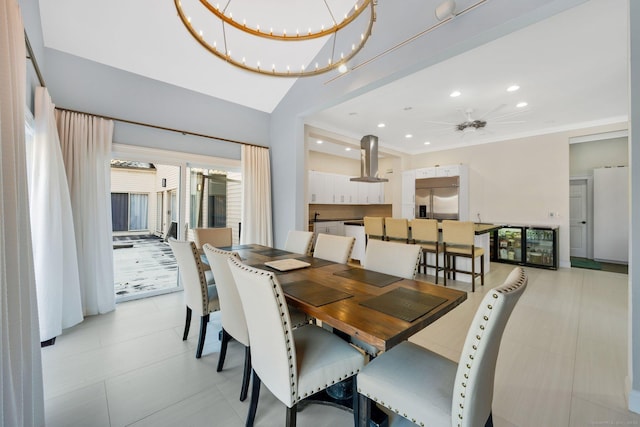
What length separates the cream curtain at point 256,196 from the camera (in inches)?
164

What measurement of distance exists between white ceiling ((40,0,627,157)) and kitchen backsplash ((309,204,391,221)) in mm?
2479

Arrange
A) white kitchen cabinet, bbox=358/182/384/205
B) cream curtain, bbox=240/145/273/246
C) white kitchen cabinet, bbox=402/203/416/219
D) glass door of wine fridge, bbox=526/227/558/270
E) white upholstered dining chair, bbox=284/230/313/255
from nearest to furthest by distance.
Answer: white upholstered dining chair, bbox=284/230/313/255 < cream curtain, bbox=240/145/273/246 < glass door of wine fridge, bbox=526/227/558/270 < white kitchen cabinet, bbox=402/203/416/219 < white kitchen cabinet, bbox=358/182/384/205

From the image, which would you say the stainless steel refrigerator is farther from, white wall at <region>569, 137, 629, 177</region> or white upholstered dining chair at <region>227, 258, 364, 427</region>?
white upholstered dining chair at <region>227, 258, 364, 427</region>

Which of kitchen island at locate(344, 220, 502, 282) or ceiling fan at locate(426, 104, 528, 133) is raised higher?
ceiling fan at locate(426, 104, 528, 133)

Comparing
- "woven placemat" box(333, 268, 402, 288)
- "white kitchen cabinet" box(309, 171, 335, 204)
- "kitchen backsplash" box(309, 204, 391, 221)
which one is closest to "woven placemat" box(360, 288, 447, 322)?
"woven placemat" box(333, 268, 402, 288)

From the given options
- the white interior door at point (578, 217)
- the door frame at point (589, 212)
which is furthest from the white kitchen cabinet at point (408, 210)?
the door frame at point (589, 212)

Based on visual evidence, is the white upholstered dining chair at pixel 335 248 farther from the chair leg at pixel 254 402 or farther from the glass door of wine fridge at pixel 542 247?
the glass door of wine fridge at pixel 542 247

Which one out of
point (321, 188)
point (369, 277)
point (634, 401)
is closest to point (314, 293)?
point (369, 277)

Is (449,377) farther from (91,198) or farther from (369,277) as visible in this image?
(91,198)

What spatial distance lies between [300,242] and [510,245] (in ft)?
16.6

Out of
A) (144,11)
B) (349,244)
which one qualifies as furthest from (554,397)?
(144,11)

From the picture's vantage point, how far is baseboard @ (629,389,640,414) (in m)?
1.60

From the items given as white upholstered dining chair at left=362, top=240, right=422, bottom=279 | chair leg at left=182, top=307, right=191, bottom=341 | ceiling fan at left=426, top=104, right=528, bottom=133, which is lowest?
chair leg at left=182, top=307, right=191, bottom=341

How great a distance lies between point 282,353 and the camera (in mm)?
1198
